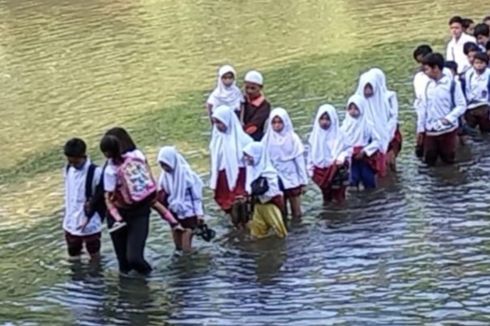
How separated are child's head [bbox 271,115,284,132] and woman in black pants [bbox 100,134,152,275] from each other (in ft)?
6.92

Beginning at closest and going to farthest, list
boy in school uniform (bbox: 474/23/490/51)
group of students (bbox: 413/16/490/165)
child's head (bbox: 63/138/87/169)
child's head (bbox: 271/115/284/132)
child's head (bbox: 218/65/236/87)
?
child's head (bbox: 63/138/87/169) → child's head (bbox: 271/115/284/132) → group of students (bbox: 413/16/490/165) → child's head (bbox: 218/65/236/87) → boy in school uniform (bbox: 474/23/490/51)

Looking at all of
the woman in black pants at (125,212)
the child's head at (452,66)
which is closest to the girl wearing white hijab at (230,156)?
the woman in black pants at (125,212)

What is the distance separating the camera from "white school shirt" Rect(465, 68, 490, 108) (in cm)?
1416

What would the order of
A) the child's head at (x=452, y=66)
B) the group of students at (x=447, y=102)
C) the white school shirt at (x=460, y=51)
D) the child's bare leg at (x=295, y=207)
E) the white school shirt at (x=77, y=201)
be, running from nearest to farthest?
1. the white school shirt at (x=77, y=201)
2. the child's bare leg at (x=295, y=207)
3. the group of students at (x=447, y=102)
4. the child's head at (x=452, y=66)
5. the white school shirt at (x=460, y=51)

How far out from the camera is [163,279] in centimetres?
1041

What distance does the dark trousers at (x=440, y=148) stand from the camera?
13.0 metres

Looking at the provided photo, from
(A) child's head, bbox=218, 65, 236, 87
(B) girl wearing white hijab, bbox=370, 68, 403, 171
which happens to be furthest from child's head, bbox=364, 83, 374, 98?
(A) child's head, bbox=218, 65, 236, 87

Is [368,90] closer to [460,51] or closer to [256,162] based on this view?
[256,162]

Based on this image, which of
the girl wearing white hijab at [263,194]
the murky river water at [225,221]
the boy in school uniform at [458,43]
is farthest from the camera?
the boy in school uniform at [458,43]

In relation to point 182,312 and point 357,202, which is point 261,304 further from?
point 357,202

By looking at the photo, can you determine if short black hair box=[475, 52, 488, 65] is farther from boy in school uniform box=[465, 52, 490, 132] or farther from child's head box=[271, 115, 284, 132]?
child's head box=[271, 115, 284, 132]

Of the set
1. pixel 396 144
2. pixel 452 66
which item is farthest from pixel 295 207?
pixel 452 66

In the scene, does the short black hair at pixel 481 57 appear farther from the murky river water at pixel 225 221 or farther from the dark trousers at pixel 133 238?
the dark trousers at pixel 133 238

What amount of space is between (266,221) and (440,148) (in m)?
3.03
